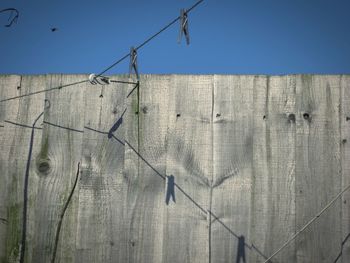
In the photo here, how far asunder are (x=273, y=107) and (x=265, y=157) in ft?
0.92

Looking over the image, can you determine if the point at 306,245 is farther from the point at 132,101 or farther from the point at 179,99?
the point at 132,101

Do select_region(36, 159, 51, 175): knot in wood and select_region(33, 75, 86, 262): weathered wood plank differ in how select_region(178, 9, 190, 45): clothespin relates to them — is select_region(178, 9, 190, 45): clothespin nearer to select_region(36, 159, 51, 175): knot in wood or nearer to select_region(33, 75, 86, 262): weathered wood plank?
select_region(33, 75, 86, 262): weathered wood plank

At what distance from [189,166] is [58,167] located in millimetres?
746

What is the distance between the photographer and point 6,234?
242 centimetres

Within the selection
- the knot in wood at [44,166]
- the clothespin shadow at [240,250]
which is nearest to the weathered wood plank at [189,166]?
the clothespin shadow at [240,250]

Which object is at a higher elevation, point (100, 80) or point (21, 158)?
point (100, 80)

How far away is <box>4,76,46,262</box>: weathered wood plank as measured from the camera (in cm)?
241

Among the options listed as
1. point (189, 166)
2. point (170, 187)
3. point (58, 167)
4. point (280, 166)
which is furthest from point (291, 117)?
point (58, 167)

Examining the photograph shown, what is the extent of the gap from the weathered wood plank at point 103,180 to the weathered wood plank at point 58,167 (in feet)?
0.17

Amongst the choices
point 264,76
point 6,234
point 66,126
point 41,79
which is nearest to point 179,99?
point 264,76

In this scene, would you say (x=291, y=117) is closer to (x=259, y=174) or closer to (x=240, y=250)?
(x=259, y=174)

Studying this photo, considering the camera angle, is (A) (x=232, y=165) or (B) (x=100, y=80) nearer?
(A) (x=232, y=165)

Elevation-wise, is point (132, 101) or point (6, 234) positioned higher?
point (132, 101)

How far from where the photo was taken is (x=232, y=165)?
7.73 feet
